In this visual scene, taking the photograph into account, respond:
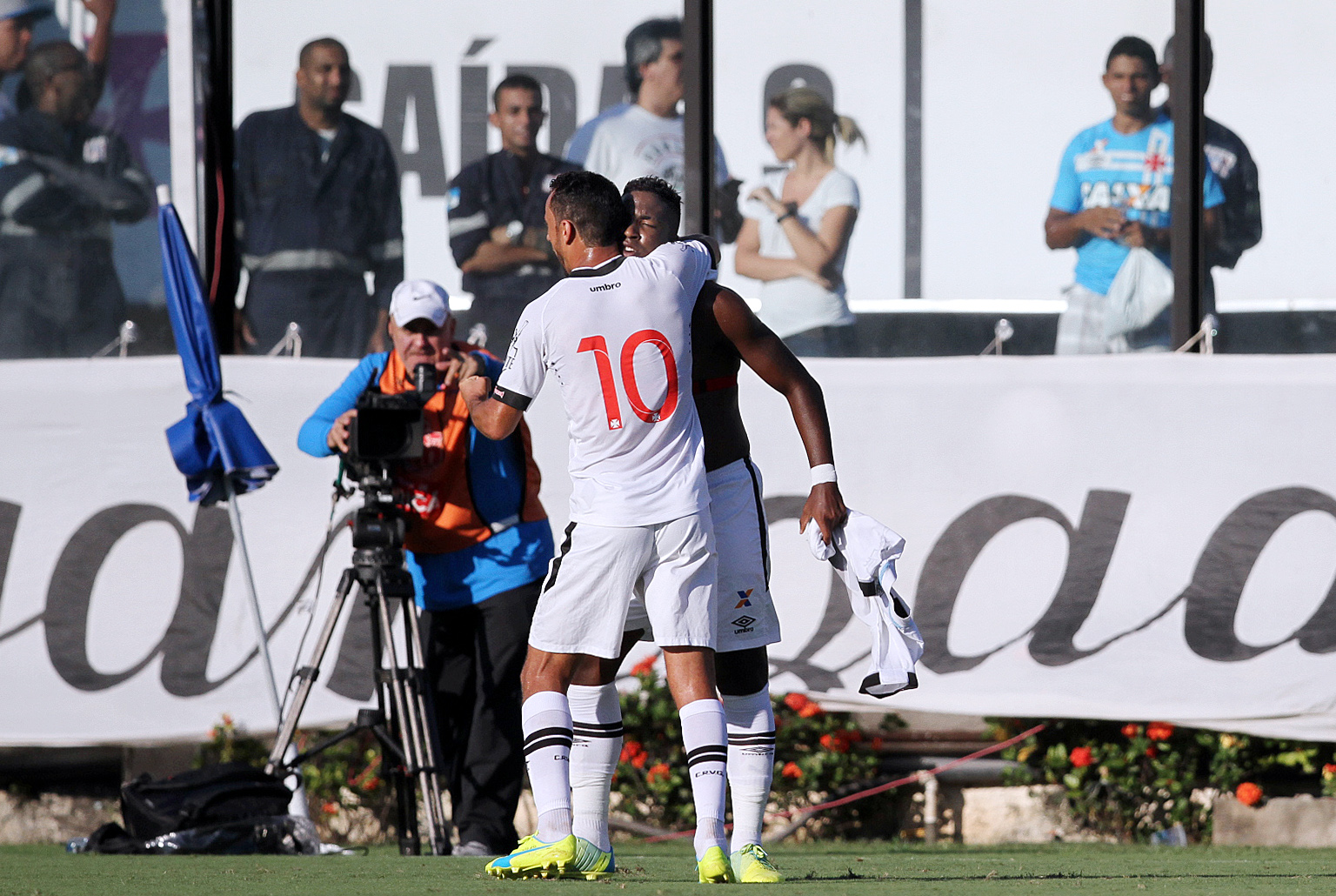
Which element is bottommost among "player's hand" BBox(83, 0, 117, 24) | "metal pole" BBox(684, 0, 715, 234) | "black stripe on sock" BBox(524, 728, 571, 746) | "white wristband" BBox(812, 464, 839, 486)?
"black stripe on sock" BBox(524, 728, 571, 746)

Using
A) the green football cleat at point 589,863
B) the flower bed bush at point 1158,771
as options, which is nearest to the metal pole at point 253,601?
the green football cleat at point 589,863

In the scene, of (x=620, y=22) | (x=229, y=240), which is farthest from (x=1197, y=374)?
(x=229, y=240)

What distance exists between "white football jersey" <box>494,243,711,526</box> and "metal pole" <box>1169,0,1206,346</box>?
4.34 meters

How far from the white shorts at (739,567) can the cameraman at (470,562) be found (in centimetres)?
141

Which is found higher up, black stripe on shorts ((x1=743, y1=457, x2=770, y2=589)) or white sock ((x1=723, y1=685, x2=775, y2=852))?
black stripe on shorts ((x1=743, y1=457, x2=770, y2=589))

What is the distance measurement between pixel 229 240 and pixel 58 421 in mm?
1275

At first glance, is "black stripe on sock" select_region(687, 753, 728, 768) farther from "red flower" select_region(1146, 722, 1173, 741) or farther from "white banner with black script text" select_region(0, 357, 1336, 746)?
"red flower" select_region(1146, 722, 1173, 741)

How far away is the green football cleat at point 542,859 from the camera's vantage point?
4.00m

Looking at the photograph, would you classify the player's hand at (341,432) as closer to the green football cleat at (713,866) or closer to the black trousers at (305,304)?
the green football cleat at (713,866)

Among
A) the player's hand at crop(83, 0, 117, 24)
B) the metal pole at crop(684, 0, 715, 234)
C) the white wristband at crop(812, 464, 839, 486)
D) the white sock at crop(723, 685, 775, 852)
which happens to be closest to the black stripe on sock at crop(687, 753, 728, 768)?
the white sock at crop(723, 685, 775, 852)

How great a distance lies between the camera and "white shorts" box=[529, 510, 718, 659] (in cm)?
403

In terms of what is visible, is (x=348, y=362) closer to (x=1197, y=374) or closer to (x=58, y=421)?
(x=58, y=421)

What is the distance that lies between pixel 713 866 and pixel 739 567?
0.72 meters

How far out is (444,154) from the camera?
8289 millimetres
